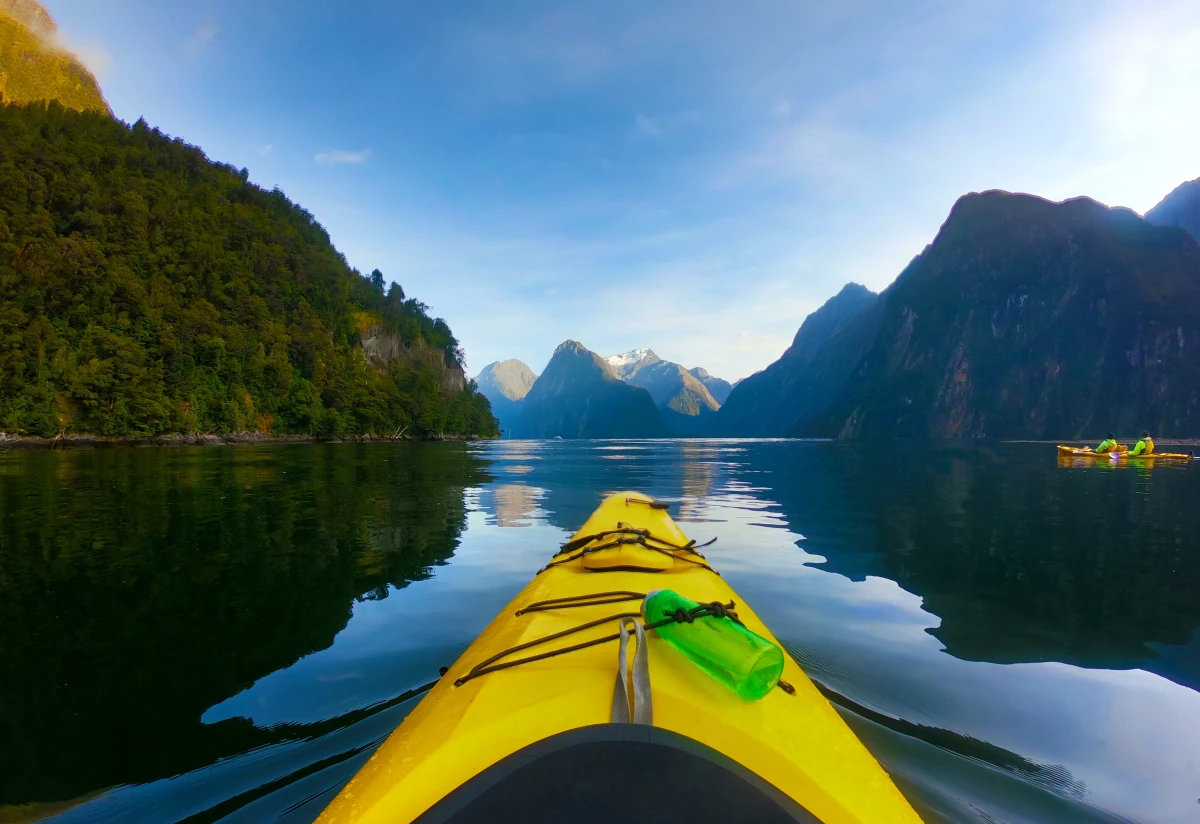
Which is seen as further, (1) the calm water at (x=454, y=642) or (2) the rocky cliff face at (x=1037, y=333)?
(2) the rocky cliff face at (x=1037, y=333)

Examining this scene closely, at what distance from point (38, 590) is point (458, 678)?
6.78m

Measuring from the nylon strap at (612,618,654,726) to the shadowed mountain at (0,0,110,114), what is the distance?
152882 mm

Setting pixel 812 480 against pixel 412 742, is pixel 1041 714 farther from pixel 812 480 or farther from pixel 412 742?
pixel 812 480

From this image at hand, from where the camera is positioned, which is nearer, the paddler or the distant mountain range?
the paddler

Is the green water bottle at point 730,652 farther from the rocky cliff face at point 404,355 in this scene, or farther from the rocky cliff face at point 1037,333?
the rocky cliff face at point 1037,333

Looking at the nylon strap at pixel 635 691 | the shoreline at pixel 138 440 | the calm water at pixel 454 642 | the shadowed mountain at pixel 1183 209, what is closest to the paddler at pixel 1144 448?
the calm water at pixel 454 642

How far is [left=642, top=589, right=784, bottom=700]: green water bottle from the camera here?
6.54 ft

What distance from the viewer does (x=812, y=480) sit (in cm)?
2109

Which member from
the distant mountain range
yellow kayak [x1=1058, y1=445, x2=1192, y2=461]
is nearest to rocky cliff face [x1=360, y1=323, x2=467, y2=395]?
yellow kayak [x1=1058, y1=445, x2=1192, y2=461]

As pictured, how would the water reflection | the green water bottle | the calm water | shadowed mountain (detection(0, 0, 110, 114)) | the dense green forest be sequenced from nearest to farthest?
the green water bottle → the calm water → the water reflection → the dense green forest → shadowed mountain (detection(0, 0, 110, 114))

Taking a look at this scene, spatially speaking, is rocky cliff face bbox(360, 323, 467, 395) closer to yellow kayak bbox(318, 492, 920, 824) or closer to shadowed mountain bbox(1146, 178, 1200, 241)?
yellow kayak bbox(318, 492, 920, 824)

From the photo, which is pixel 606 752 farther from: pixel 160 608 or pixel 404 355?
pixel 404 355

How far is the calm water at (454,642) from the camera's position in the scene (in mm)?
3002

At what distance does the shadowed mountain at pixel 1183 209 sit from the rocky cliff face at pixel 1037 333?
63423mm
